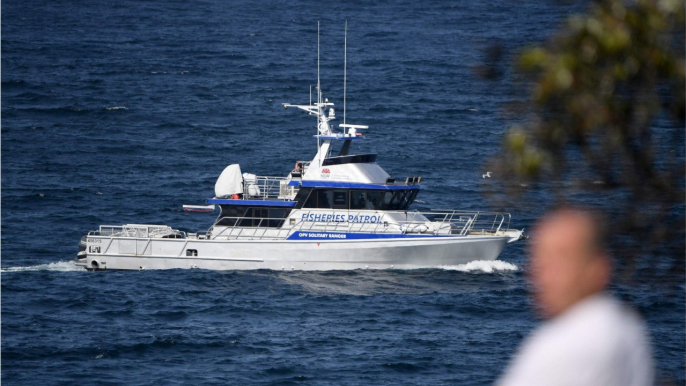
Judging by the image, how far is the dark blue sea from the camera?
100 ft

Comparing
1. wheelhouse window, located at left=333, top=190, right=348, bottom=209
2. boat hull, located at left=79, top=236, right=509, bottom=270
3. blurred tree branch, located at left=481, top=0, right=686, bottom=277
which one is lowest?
boat hull, located at left=79, top=236, right=509, bottom=270

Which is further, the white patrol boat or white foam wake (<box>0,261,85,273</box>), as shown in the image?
white foam wake (<box>0,261,85,273</box>)

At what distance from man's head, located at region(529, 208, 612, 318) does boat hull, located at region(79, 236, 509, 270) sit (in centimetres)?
3639

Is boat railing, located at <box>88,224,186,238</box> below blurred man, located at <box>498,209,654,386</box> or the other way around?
below

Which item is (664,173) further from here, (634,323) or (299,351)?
(299,351)

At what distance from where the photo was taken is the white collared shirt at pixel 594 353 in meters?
4.21

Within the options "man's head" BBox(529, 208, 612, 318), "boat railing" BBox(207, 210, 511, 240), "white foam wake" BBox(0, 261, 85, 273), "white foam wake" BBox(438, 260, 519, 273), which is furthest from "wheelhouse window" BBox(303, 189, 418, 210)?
"man's head" BBox(529, 208, 612, 318)

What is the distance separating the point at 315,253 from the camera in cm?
4147

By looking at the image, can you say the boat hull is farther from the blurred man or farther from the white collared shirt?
the white collared shirt

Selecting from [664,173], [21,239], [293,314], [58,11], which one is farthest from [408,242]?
[58,11]

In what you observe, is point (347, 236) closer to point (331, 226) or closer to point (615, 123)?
point (331, 226)

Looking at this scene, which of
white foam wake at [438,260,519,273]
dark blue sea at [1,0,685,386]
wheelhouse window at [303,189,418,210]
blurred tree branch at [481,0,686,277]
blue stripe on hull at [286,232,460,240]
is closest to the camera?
blurred tree branch at [481,0,686,277]

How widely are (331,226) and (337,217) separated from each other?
17.5 inches

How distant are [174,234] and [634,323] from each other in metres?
40.2
